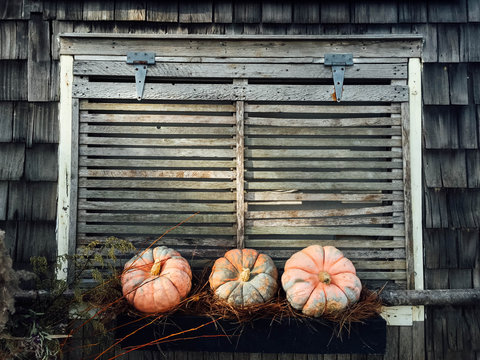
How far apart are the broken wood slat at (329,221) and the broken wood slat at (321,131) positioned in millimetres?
698

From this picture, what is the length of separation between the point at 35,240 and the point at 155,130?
4.33ft

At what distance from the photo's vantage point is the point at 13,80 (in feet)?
9.77

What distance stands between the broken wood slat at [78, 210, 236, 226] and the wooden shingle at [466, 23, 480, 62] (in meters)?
2.38

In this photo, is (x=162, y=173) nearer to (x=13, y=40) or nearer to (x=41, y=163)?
(x=41, y=163)

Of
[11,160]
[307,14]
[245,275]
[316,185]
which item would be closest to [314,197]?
[316,185]

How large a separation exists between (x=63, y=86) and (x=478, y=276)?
3.74m

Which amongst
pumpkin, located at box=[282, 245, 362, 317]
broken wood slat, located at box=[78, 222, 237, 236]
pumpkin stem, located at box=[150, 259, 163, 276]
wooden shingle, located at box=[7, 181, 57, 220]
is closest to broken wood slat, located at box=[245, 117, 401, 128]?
broken wood slat, located at box=[78, 222, 237, 236]

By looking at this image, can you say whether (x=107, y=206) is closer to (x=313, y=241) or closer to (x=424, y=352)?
(x=313, y=241)

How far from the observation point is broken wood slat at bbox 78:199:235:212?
2893mm

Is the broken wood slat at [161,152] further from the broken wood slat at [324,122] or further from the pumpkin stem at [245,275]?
the pumpkin stem at [245,275]

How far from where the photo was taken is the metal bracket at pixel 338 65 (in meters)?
2.95

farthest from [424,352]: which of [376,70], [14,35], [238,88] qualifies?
[14,35]

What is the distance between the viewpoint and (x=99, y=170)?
9.57 feet

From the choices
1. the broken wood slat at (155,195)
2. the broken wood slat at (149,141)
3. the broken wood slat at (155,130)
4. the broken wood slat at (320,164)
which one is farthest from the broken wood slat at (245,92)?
the broken wood slat at (155,195)
